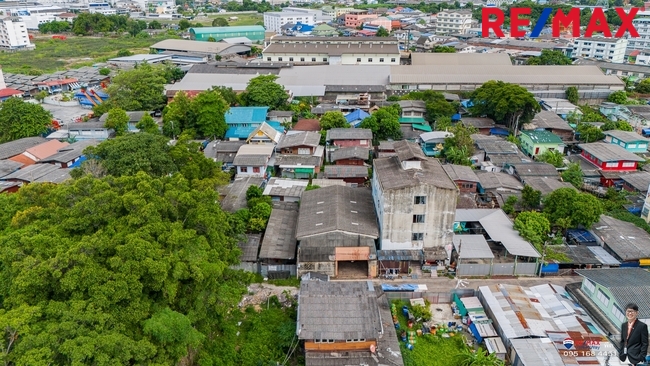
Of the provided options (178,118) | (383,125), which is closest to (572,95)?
(383,125)

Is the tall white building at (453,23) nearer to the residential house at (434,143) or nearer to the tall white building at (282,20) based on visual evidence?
the tall white building at (282,20)

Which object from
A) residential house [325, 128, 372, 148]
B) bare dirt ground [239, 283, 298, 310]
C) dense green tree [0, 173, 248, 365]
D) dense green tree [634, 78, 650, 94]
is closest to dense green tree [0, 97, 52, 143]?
dense green tree [0, 173, 248, 365]

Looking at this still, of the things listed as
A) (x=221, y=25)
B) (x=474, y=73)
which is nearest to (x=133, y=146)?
(x=474, y=73)

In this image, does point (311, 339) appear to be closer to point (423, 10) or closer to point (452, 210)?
point (452, 210)

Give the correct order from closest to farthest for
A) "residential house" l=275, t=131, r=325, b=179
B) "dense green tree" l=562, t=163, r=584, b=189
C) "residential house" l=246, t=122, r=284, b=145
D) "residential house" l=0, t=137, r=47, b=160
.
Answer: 1. "dense green tree" l=562, t=163, r=584, b=189
2. "residential house" l=275, t=131, r=325, b=179
3. "residential house" l=0, t=137, r=47, b=160
4. "residential house" l=246, t=122, r=284, b=145

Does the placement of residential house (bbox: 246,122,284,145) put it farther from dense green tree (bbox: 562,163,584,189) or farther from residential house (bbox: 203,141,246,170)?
dense green tree (bbox: 562,163,584,189)

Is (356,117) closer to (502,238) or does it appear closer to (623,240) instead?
(502,238)
